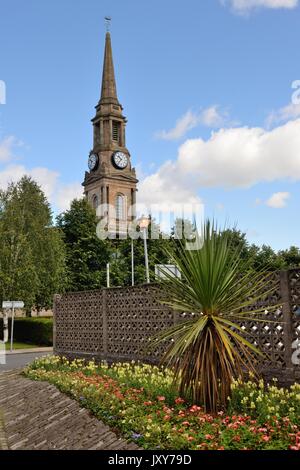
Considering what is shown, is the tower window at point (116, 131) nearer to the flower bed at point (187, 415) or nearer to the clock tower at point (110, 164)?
the clock tower at point (110, 164)

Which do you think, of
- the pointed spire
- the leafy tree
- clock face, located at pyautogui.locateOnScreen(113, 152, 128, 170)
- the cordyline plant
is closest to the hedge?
the cordyline plant

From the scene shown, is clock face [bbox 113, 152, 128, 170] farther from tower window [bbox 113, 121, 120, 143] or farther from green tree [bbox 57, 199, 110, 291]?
green tree [bbox 57, 199, 110, 291]

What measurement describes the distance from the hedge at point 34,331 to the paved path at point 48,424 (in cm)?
2088

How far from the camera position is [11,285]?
3409 centimetres

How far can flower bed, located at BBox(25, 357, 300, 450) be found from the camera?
5656 mm

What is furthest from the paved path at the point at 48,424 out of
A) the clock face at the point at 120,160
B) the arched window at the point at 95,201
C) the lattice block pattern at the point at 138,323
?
the clock face at the point at 120,160

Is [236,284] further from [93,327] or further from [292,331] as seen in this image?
[93,327]

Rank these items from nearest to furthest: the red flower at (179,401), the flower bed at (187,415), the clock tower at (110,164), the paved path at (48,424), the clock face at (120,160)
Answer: the flower bed at (187,415) < the paved path at (48,424) < the red flower at (179,401) < the clock tower at (110,164) < the clock face at (120,160)

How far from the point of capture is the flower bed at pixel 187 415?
566 centimetres

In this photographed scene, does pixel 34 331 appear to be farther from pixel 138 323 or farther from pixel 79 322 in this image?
pixel 138 323

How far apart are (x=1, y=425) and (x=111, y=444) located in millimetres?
3671

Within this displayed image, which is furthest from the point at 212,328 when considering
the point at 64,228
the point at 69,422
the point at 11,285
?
the point at 64,228

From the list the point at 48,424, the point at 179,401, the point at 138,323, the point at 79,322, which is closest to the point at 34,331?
the point at 79,322

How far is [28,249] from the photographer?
3566cm
